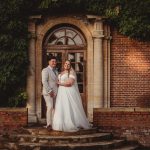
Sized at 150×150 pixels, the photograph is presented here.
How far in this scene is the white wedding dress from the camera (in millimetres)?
14625

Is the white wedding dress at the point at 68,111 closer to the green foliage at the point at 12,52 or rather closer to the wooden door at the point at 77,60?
the green foliage at the point at 12,52

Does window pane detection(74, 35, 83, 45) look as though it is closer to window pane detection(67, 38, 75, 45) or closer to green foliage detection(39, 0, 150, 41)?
window pane detection(67, 38, 75, 45)

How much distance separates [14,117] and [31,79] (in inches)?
110

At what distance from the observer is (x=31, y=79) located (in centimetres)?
1817

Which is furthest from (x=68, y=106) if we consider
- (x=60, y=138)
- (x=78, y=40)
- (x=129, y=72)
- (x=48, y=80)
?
(x=78, y=40)

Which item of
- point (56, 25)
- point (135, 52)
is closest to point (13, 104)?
point (56, 25)

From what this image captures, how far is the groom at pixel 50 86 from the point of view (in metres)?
14.6

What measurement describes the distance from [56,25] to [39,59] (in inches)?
50.3

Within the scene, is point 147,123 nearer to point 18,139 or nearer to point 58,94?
point 58,94

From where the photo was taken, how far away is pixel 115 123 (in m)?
15.6

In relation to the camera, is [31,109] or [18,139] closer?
[18,139]

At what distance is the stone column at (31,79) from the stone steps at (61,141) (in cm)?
298

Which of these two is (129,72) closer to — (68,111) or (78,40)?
(78,40)

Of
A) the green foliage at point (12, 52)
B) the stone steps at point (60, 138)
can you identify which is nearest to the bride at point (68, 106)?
the stone steps at point (60, 138)
